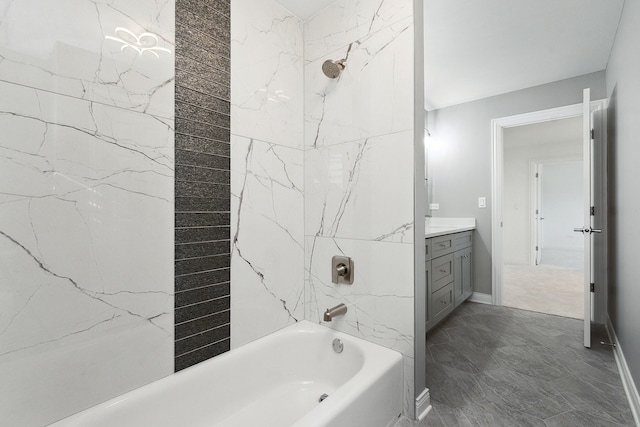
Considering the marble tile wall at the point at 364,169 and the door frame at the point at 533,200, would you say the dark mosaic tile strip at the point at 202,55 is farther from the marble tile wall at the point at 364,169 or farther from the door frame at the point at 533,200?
the door frame at the point at 533,200

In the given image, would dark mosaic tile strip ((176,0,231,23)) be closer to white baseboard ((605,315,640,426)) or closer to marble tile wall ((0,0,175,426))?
marble tile wall ((0,0,175,426))

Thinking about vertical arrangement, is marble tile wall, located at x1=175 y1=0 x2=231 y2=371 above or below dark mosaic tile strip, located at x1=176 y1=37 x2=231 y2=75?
below

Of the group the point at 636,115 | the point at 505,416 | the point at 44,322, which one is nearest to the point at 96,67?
the point at 44,322

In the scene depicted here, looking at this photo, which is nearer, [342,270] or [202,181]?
[202,181]

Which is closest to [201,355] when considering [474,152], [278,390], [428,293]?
[278,390]

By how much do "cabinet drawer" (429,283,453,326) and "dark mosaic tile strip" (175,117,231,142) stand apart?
2.02 metres

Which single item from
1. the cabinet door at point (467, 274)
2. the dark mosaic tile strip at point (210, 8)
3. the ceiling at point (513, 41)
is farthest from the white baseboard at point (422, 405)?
the ceiling at point (513, 41)

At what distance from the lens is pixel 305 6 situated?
175 cm

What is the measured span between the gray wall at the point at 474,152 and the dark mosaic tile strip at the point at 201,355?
121 inches

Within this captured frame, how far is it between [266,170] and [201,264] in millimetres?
628

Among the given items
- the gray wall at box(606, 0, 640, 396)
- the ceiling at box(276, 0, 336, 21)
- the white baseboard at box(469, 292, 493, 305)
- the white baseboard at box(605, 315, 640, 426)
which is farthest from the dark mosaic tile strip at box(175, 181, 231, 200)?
the white baseboard at box(469, 292, 493, 305)

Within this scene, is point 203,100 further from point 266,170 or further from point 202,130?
point 266,170

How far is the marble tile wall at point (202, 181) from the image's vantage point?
1290mm

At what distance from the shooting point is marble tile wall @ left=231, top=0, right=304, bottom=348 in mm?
1517
